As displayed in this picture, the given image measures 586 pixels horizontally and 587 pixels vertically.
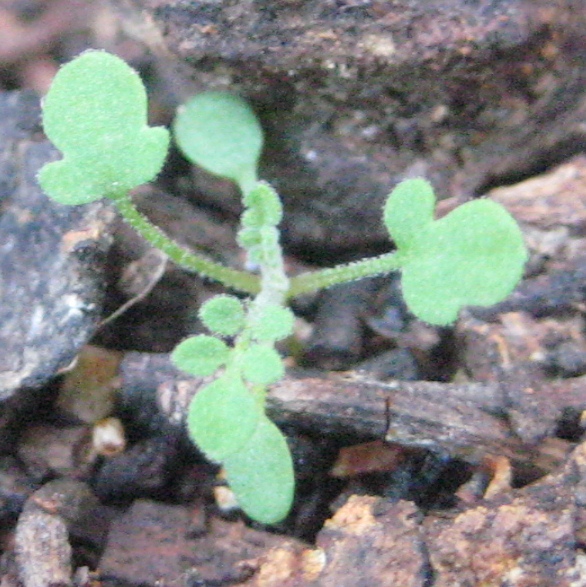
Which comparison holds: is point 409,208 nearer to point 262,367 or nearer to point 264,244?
point 264,244

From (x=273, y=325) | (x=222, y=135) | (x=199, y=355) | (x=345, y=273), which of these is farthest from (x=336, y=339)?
(x=222, y=135)

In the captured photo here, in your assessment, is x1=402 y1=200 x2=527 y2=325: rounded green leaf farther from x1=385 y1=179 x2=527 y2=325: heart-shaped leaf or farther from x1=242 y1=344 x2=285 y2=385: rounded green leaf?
x1=242 y1=344 x2=285 y2=385: rounded green leaf

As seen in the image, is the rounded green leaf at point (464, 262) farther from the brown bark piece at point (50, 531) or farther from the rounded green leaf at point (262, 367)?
the brown bark piece at point (50, 531)

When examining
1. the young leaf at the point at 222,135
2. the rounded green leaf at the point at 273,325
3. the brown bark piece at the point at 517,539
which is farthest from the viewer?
the young leaf at the point at 222,135

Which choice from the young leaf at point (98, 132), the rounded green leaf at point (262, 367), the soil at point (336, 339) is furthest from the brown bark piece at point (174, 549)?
the young leaf at point (98, 132)

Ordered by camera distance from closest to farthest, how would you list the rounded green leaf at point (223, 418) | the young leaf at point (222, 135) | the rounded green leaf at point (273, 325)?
the rounded green leaf at point (223, 418), the rounded green leaf at point (273, 325), the young leaf at point (222, 135)

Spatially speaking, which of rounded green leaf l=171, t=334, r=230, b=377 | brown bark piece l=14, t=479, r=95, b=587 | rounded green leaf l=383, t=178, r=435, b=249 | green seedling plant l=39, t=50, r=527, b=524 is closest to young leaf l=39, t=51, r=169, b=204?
green seedling plant l=39, t=50, r=527, b=524
